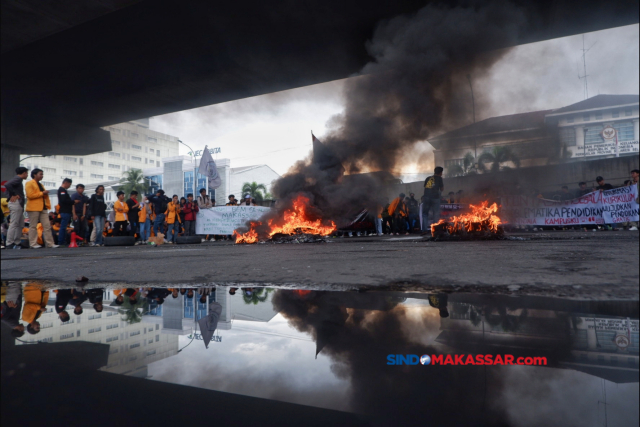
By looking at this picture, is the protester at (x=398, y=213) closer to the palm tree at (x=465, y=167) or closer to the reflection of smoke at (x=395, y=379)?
the palm tree at (x=465, y=167)

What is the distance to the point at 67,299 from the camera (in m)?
2.49

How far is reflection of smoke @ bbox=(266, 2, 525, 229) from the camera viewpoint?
30.7 ft

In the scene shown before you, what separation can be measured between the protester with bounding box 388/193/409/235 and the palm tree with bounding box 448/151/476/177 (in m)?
4.51

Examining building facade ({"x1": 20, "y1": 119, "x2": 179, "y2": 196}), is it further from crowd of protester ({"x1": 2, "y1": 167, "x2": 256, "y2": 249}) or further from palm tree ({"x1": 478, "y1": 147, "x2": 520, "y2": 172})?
palm tree ({"x1": 478, "y1": 147, "x2": 520, "y2": 172})

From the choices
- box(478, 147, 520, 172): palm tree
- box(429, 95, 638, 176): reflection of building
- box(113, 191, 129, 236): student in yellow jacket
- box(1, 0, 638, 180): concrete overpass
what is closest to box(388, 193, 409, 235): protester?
box(429, 95, 638, 176): reflection of building

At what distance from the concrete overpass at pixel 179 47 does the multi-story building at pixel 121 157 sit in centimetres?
217

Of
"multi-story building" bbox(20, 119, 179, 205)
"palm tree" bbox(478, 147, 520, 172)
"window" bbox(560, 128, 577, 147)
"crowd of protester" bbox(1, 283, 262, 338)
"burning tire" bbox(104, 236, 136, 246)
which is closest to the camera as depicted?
"crowd of protester" bbox(1, 283, 262, 338)

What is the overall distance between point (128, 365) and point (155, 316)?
28.3 inches

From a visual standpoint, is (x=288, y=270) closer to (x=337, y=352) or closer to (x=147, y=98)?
(x=337, y=352)

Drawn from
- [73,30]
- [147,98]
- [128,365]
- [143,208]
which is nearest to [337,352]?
[128,365]

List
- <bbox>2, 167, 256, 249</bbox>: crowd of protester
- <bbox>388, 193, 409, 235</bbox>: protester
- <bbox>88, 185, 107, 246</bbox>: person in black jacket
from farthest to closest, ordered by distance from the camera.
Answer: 1. <bbox>388, 193, 409, 235</bbox>: protester
2. <bbox>88, 185, 107, 246</bbox>: person in black jacket
3. <bbox>2, 167, 256, 249</bbox>: crowd of protester

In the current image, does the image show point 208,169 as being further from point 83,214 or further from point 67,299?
point 67,299

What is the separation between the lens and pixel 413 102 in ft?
32.3

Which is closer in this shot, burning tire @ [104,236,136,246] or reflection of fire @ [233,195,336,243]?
reflection of fire @ [233,195,336,243]
